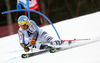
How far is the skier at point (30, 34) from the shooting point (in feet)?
17.1

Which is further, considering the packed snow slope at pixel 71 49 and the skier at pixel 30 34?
the skier at pixel 30 34

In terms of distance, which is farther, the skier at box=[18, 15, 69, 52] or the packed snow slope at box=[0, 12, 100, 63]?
the skier at box=[18, 15, 69, 52]

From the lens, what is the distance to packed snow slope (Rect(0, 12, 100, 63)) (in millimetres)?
4327

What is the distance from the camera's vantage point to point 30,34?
5.54 meters

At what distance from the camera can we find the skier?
5.23m

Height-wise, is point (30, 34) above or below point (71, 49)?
above

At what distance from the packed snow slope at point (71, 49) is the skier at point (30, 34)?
365 millimetres

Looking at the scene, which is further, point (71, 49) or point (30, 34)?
point (30, 34)

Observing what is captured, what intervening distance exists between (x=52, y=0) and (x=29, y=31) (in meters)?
13.1

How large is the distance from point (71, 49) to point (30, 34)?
1.11m

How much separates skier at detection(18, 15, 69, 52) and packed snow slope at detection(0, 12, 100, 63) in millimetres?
365

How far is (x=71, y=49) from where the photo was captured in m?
5.07

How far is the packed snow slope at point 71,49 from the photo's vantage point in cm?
433

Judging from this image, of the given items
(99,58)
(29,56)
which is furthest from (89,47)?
(29,56)
